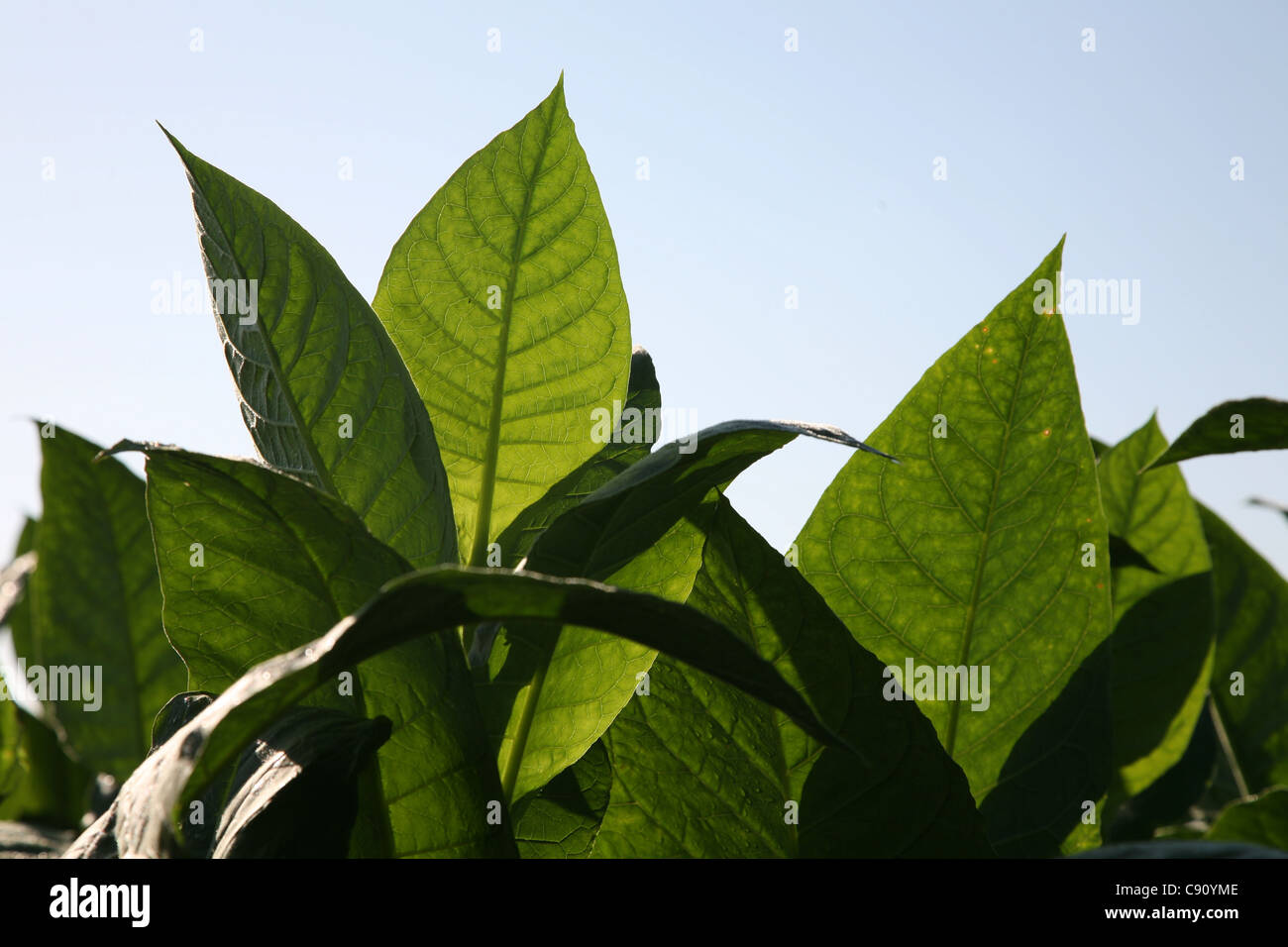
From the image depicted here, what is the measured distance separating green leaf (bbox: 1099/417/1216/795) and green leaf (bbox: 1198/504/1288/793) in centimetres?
9

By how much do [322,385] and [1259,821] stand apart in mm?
789

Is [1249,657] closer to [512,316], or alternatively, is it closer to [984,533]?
[984,533]

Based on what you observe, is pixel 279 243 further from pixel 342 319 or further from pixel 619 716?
pixel 619 716

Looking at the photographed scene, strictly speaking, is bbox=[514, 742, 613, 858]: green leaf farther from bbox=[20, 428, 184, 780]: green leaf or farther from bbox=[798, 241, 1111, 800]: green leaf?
bbox=[20, 428, 184, 780]: green leaf

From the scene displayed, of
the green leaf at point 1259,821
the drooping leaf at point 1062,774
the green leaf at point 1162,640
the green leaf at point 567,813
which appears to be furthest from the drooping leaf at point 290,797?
the green leaf at point 1162,640

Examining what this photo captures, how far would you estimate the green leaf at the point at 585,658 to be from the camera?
26.5 inches

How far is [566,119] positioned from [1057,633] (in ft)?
1.96

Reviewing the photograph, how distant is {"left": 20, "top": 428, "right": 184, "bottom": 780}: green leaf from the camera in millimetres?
1511

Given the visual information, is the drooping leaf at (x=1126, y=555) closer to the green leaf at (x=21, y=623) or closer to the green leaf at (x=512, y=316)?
the green leaf at (x=512, y=316)

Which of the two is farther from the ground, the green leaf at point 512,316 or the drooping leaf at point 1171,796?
the green leaf at point 512,316

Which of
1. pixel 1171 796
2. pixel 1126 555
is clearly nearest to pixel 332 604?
pixel 1126 555

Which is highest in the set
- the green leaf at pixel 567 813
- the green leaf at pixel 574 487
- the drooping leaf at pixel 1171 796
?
the green leaf at pixel 574 487
